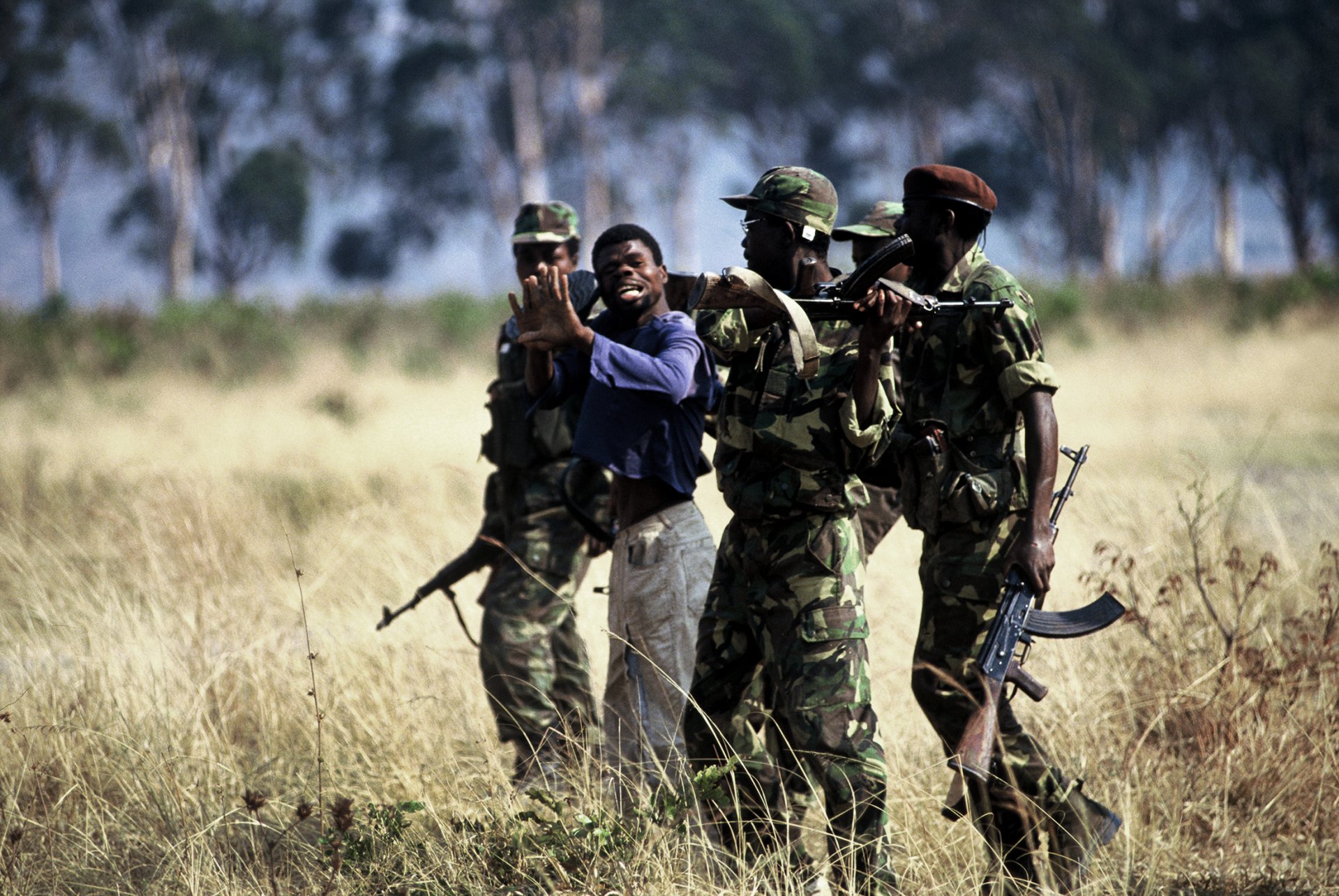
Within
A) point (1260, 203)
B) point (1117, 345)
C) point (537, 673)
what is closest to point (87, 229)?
point (1260, 203)

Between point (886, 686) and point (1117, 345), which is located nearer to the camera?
point (886, 686)

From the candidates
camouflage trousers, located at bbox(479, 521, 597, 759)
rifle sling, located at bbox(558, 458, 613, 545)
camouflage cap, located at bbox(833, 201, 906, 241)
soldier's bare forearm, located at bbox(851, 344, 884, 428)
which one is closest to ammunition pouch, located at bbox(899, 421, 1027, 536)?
soldier's bare forearm, located at bbox(851, 344, 884, 428)

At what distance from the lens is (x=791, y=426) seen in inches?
127

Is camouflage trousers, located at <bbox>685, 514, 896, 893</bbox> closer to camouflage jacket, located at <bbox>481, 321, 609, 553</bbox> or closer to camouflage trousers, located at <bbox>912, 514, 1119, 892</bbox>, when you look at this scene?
camouflage trousers, located at <bbox>912, 514, 1119, 892</bbox>

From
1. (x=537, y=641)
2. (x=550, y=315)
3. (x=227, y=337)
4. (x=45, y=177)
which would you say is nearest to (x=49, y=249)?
(x=45, y=177)

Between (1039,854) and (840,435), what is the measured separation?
1.12 metres

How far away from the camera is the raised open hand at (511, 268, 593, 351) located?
11.0 feet

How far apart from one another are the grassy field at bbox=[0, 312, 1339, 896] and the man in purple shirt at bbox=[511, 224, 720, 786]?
32 cm

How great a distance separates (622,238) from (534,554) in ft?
3.96

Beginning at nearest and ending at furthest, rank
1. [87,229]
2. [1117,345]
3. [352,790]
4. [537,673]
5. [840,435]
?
[840,435], [352,790], [537,673], [1117,345], [87,229]

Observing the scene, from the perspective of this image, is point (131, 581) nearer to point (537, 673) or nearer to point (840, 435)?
point (537, 673)

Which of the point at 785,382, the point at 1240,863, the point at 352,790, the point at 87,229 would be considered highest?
the point at 87,229

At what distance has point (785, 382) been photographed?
10.7 feet

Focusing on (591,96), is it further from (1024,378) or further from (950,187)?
(1024,378)
